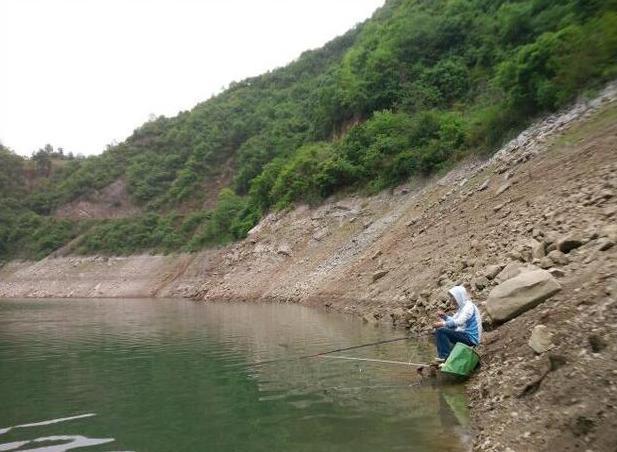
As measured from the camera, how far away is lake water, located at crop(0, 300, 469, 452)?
23.9ft

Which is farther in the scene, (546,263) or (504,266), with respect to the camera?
(504,266)

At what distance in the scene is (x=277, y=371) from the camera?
39.3ft

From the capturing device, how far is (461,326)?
9.86 m

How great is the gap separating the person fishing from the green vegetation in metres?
17.7

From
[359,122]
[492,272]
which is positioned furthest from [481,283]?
[359,122]

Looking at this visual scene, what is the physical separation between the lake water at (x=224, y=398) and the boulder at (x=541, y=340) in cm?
147

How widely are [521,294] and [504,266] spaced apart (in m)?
4.72

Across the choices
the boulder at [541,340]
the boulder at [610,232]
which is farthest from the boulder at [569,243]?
the boulder at [541,340]

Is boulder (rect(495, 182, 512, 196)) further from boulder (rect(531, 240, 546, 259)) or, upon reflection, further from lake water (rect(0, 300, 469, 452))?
boulder (rect(531, 240, 546, 259))

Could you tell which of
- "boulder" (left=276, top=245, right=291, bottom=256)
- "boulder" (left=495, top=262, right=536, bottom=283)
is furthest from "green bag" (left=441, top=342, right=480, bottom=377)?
"boulder" (left=276, top=245, right=291, bottom=256)

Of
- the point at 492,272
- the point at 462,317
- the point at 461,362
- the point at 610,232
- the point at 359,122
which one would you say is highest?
the point at 359,122

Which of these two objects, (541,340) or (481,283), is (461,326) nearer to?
(541,340)

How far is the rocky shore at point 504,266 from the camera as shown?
6.62 meters

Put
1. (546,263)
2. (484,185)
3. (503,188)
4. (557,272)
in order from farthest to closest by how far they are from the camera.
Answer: (484,185) < (503,188) < (546,263) < (557,272)
